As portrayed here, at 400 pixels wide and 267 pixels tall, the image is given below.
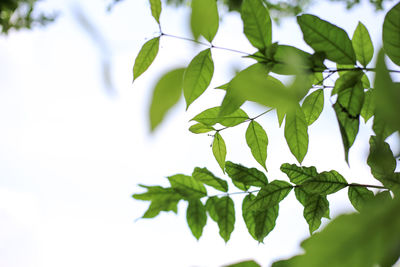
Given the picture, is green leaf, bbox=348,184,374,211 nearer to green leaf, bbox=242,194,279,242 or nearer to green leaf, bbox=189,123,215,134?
green leaf, bbox=242,194,279,242

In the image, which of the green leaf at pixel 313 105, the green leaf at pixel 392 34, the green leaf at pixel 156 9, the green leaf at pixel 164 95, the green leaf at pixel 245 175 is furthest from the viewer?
the green leaf at pixel 245 175

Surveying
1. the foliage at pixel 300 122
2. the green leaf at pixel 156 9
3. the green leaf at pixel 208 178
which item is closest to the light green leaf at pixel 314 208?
the foliage at pixel 300 122

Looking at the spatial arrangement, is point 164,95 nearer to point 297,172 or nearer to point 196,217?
point 297,172

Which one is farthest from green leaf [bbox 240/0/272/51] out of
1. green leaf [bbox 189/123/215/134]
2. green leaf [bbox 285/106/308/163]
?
green leaf [bbox 189/123/215/134]

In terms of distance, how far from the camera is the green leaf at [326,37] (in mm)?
500

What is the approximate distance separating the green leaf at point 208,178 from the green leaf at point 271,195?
6.2 inches

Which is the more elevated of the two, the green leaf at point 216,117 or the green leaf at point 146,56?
the green leaf at point 146,56

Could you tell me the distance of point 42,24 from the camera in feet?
8.87

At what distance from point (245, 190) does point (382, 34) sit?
0.47m

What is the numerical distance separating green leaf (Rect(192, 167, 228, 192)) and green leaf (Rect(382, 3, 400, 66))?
1.55 ft

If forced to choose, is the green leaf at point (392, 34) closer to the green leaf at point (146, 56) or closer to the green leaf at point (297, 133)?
→ the green leaf at point (297, 133)

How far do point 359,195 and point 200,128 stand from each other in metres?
0.34

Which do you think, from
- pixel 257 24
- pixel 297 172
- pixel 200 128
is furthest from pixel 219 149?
pixel 257 24

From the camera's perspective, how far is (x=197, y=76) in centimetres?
54
